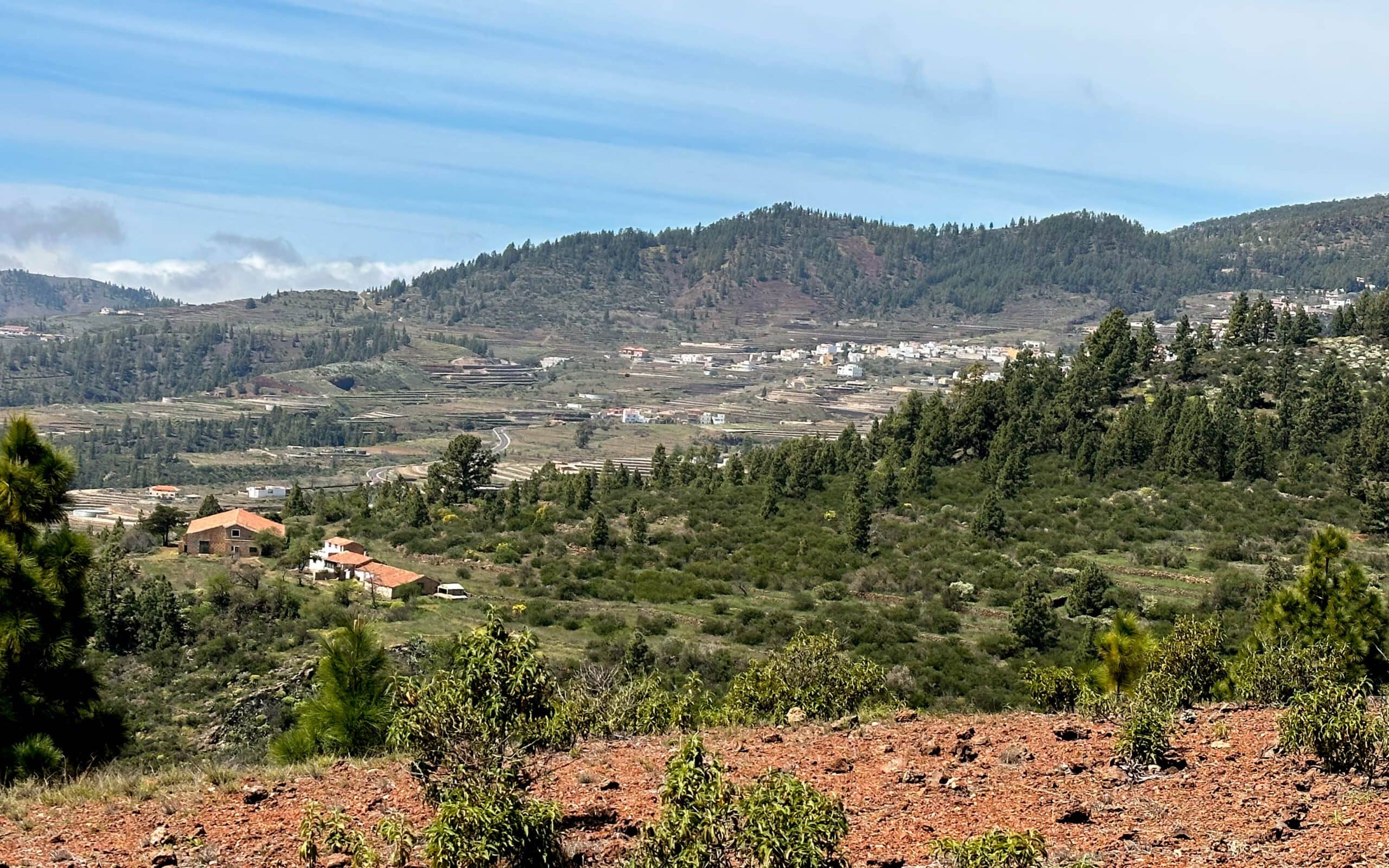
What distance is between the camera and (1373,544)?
3925 centimetres

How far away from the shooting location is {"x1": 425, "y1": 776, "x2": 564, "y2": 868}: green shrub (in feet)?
24.3

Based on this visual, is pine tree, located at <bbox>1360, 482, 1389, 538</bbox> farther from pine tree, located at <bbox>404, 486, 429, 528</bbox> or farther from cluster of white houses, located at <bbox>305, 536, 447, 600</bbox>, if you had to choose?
pine tree, located at <bbox>404, 486, 429, 528</bbox>

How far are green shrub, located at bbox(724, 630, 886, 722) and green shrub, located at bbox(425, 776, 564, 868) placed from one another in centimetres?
818

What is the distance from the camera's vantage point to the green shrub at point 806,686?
16328 mm

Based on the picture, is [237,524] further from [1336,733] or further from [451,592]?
[1336,733]

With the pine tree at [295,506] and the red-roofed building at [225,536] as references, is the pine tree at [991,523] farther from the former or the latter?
the pine tree at [295,506]

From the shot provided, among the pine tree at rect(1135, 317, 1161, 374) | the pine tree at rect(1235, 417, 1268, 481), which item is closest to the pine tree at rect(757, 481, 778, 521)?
the pine tree at rect(1235, 417, 1268, 481)

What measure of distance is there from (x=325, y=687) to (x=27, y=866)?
6713 mm

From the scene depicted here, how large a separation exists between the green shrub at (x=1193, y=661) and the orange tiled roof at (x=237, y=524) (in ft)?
144

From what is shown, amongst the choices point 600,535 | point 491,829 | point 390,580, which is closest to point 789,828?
point 491,829

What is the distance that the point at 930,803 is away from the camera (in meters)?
10.1

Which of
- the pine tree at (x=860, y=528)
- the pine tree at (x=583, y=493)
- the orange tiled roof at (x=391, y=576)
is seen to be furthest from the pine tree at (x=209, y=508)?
the pine tree at (x=860, y=528)

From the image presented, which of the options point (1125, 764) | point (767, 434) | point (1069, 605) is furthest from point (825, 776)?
point (767, 434)

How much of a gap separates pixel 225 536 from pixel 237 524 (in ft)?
3.78
